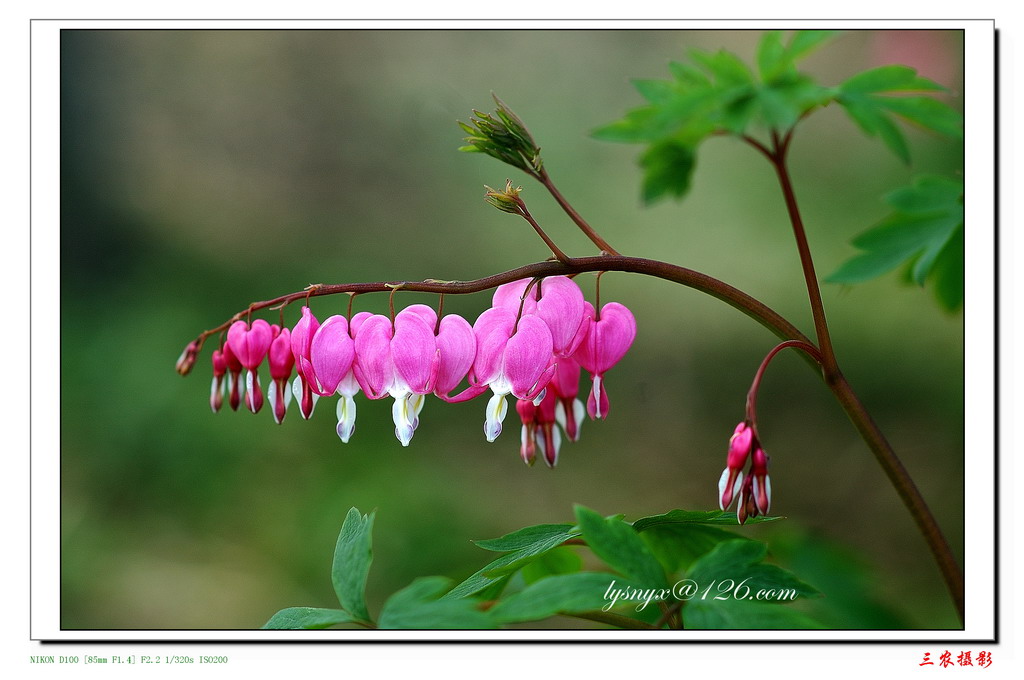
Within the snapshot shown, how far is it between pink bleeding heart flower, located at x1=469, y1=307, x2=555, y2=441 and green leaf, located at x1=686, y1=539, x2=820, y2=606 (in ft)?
0.96

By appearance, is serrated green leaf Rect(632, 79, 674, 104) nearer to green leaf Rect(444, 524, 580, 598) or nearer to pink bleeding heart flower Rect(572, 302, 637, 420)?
pink bleeding heart flower Rect(572, 302, 637, 420)

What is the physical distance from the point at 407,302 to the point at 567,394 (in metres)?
1.30

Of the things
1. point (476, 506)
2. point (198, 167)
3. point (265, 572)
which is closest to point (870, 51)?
point (476, 506)

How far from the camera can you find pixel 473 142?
94 centimetres

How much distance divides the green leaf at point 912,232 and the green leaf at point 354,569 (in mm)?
769

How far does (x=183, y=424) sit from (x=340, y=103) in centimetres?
100

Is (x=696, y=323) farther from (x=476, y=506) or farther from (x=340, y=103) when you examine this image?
(x=340, y=103)

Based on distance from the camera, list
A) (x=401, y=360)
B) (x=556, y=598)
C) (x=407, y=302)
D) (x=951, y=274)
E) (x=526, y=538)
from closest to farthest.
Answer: (x=556, y=598) → (x=401, y=360) → (x=526, y=538) → (x=951, y=274) → (x=407, y=302)

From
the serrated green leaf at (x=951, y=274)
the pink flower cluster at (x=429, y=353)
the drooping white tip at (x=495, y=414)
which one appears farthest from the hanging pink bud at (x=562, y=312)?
the serrated green leaf at (x=951, y=274)

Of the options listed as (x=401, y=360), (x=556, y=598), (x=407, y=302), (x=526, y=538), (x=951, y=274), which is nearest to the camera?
(x=556, y=598)

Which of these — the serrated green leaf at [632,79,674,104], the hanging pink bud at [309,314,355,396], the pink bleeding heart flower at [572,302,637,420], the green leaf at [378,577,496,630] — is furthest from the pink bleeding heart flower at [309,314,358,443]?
the serrated green leaf at [632,79,674,104]

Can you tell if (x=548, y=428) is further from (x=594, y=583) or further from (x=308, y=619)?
(x=308, y=619)

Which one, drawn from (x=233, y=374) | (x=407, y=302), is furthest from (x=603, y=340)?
(x=407, y=302)

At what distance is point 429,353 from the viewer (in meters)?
0.96
